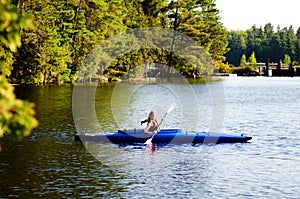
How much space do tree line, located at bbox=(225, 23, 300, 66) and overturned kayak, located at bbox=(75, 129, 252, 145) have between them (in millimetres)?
140026

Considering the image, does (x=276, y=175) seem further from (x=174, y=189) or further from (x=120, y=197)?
(x=120, y=197)

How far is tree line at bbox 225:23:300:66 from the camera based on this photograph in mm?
169400

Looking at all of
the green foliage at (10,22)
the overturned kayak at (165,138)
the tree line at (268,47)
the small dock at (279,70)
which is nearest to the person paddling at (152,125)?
the overturned kayak at (165,138)

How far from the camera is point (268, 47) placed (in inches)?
6890

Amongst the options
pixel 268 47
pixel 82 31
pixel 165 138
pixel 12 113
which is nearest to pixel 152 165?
pixel 165 138

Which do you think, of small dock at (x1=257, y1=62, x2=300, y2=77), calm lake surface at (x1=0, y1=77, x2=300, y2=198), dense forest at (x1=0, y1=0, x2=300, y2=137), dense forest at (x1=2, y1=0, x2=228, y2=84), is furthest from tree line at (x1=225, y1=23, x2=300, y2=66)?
calm lake surface at (x1=0, y1=77, x2=300, y2=198)

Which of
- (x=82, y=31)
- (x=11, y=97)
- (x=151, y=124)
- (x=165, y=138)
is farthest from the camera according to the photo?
(x=82, y=31)

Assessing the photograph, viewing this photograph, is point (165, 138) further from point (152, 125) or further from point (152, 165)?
point (152, 165)

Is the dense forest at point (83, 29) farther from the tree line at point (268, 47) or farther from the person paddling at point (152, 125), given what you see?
the tree line at point (268, 47)

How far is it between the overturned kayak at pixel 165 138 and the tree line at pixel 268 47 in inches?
5513

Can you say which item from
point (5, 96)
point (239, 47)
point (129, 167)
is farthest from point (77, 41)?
point (239, 47)

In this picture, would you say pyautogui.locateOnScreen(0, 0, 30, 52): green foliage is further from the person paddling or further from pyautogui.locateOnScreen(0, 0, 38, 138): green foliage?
the person paddling

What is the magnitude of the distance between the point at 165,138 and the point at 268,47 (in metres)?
156

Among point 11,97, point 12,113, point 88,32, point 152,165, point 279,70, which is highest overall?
point 88,32
